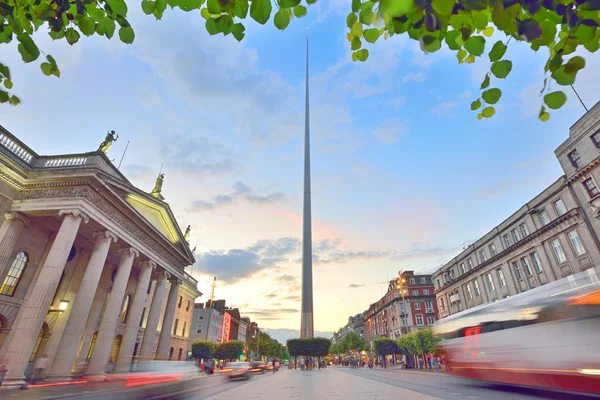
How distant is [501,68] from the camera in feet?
8.55

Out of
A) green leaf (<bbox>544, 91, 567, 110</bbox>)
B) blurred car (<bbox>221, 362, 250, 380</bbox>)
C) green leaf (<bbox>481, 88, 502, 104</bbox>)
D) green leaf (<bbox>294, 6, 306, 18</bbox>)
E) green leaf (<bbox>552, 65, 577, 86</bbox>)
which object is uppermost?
green leaf (<bbox>294, 6, 306, 18</bbox>)

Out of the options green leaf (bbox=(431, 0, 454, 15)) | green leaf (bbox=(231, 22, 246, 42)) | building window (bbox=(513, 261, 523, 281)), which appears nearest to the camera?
green leaf (bbox=(431, 0, 454, 15))

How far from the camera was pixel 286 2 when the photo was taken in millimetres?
2666

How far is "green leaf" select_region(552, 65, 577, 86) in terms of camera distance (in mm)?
2443

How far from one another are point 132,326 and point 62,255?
1036cm

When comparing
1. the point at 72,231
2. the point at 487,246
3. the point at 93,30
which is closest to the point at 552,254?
the point at 487,246

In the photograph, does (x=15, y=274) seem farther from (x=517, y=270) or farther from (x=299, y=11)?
(x=517, y=270)

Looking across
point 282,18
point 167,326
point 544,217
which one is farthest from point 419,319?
point 282,18

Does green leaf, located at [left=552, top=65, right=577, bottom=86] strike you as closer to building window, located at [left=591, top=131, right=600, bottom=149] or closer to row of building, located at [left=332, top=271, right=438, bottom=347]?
building window, located at [left=591, top=131, right=600, bottom=149]

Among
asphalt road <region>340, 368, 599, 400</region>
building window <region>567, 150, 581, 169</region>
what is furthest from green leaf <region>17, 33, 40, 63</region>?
building window <region>567, 150, 581, 169</region>

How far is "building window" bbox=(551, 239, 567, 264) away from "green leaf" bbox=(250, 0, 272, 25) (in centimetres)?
3691

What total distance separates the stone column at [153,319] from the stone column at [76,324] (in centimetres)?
796

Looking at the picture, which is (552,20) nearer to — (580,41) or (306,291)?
(580,41)

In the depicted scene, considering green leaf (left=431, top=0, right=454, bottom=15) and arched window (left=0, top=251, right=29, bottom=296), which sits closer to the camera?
green leaf (left=431, top=0, right=454, bottom=15)
